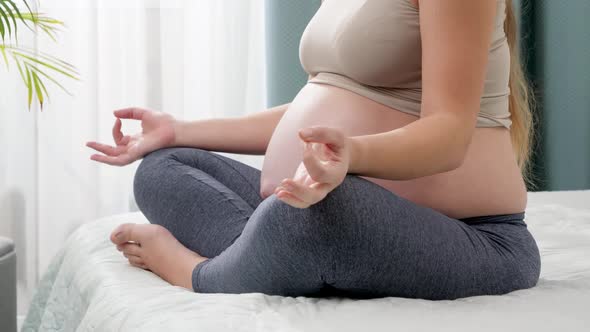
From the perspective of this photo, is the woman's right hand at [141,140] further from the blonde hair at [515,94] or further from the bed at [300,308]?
the blonde hair at [515,94]

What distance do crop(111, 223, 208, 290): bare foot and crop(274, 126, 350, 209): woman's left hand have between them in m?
0.34

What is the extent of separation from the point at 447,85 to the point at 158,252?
0.47m

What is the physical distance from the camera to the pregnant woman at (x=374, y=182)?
2.78ft

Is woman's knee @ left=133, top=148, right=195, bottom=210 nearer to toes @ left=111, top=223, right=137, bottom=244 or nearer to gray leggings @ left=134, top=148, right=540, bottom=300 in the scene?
toes @ left=111, top=223, right=137, bottom=244

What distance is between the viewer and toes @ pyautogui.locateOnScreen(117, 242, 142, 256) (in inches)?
46.2

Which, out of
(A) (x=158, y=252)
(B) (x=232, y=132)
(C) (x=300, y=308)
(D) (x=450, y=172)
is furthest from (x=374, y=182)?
(B) (x=232, y=132)

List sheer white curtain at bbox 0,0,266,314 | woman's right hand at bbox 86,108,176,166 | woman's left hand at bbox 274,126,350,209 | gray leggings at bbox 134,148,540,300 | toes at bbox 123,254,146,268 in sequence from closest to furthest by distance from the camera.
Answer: woman's left hand at bbox 274,126,350,209 → gray leggings at bbox 134,148,540,300 → toes at bbox 123,254,146,268 → woman's right hand at bbox 86,108,176,166 → sheer white curtain at bbox 0,0,266,314

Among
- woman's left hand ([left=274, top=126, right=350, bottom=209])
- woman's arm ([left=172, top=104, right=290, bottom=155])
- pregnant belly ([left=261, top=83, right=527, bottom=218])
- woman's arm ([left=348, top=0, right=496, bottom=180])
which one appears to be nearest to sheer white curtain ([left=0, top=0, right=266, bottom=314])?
woman's arm ([left=172, top=104, right=290, bottom=155])

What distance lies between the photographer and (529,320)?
0.81 m

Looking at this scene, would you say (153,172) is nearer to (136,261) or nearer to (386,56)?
(136,261)

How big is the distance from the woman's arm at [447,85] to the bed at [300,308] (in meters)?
0.15

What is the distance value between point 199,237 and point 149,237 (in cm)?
8

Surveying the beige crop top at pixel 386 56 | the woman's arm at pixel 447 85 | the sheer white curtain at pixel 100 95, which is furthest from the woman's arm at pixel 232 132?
the sheer white curtain at pixel 100 95

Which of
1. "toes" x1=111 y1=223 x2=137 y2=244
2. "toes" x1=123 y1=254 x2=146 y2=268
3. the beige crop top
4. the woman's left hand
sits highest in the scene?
the beige crop top
